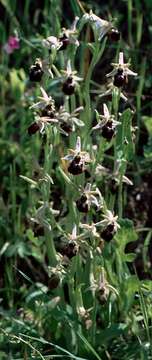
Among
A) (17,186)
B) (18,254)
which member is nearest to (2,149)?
(17,186)

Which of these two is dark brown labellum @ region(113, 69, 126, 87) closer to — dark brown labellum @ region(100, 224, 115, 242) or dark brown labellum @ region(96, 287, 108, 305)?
dark brown labellum @ region(100, 224, 115, 242)

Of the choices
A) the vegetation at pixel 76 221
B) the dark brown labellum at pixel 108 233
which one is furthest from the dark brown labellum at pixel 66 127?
the dark brown labellum at pixel 108 233

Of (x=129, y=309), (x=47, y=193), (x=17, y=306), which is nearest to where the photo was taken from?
(x=47, y=193)

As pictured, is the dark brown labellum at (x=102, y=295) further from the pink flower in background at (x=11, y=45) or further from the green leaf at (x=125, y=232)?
the pink flower in background at (x=11, y=45)

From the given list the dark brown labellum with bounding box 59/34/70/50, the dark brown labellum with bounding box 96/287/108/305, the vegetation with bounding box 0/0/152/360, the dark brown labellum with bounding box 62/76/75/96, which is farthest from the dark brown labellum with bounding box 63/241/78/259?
the dark brown labellum with bounding box 59/34/70/50

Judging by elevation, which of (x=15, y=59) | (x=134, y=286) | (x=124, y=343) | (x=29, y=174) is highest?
(x=15, y=59)

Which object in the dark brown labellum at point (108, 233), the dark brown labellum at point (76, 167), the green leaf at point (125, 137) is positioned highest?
the green leaf at point (125, 137)

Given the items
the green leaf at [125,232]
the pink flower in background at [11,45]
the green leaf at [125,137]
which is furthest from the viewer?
the pink flower in background at [11,45]

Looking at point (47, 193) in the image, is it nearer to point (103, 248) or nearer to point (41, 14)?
point (103, 248)
